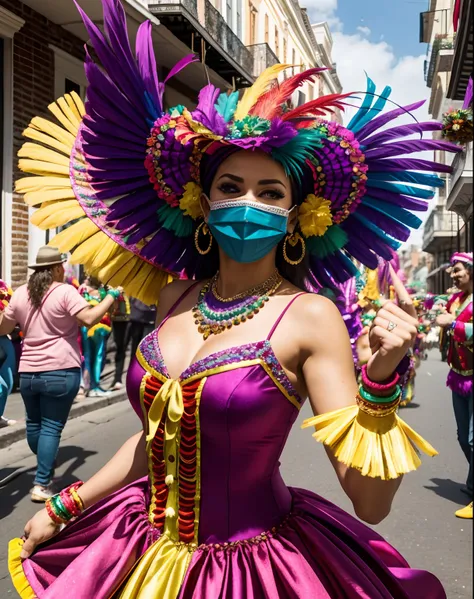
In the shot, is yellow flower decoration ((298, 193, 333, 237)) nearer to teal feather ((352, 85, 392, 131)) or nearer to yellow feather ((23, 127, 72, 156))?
teal feather ((352, 85, 392, 131))

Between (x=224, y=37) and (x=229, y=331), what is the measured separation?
49.7ft

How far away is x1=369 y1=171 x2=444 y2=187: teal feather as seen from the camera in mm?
2079

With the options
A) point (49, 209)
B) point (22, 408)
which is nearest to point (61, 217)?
point (49, 209)

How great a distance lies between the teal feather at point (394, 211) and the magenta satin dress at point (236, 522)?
681 millimetres

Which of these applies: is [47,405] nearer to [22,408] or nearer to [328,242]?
[22,408]

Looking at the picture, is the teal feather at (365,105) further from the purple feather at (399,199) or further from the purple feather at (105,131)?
the purple feather at (105,131)

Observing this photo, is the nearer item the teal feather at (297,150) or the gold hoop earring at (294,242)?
the teal feather at (297,150)

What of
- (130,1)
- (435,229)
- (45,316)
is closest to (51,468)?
(45,316)

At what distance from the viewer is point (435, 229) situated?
36.8 m

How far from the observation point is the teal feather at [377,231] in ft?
7.18

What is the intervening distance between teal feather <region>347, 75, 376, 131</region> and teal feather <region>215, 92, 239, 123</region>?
0.39 meters

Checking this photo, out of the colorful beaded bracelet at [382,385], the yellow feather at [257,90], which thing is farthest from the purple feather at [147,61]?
the colorful beaded bracelet at [382,385]

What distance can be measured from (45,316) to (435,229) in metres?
34.5

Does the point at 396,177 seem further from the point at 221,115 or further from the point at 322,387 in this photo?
the point at 322,387
